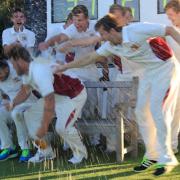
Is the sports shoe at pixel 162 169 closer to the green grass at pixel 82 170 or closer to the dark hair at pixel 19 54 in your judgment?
the green grass at pixel 82 170

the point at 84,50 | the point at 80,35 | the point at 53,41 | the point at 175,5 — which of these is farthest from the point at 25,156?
the point at 175,5

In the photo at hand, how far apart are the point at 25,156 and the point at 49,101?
153cm

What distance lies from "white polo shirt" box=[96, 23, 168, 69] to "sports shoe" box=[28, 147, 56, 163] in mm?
1804

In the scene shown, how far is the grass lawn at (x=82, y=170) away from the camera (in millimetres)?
5832

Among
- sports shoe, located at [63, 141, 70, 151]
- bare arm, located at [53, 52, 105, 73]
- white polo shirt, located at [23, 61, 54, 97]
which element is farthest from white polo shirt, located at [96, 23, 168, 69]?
sports shoe, located at [63, 141, 70, 151]

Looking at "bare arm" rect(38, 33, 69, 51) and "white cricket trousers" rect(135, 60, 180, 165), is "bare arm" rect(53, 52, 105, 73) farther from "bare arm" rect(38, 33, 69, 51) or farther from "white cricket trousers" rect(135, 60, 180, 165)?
"bare arm" rect(38, 33, 69, 51)

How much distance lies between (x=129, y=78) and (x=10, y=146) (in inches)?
71.7

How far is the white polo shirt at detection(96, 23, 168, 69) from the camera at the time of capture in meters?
5.22

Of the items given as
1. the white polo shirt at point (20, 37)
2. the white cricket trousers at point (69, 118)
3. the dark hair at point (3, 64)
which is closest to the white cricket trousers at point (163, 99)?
the white cricket trousers at point (69, 118)

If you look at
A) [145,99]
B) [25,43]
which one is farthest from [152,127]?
[25,43]

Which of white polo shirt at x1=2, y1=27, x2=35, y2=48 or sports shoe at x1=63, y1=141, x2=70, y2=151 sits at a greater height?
white polo shirt at x1=2, y1=27, x2=35, y2=48

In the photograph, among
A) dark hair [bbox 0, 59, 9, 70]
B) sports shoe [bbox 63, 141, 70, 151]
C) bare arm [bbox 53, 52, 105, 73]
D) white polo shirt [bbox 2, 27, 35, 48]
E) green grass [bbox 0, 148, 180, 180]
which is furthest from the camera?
white polo shirt [bbox 2, 27, 35, 48]

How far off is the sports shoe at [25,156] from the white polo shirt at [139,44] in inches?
79.6


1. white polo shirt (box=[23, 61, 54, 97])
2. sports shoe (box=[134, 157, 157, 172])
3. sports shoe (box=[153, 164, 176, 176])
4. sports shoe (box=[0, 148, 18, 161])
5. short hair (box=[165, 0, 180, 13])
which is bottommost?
sports shoe (box=[0, 148, 18, 161])
